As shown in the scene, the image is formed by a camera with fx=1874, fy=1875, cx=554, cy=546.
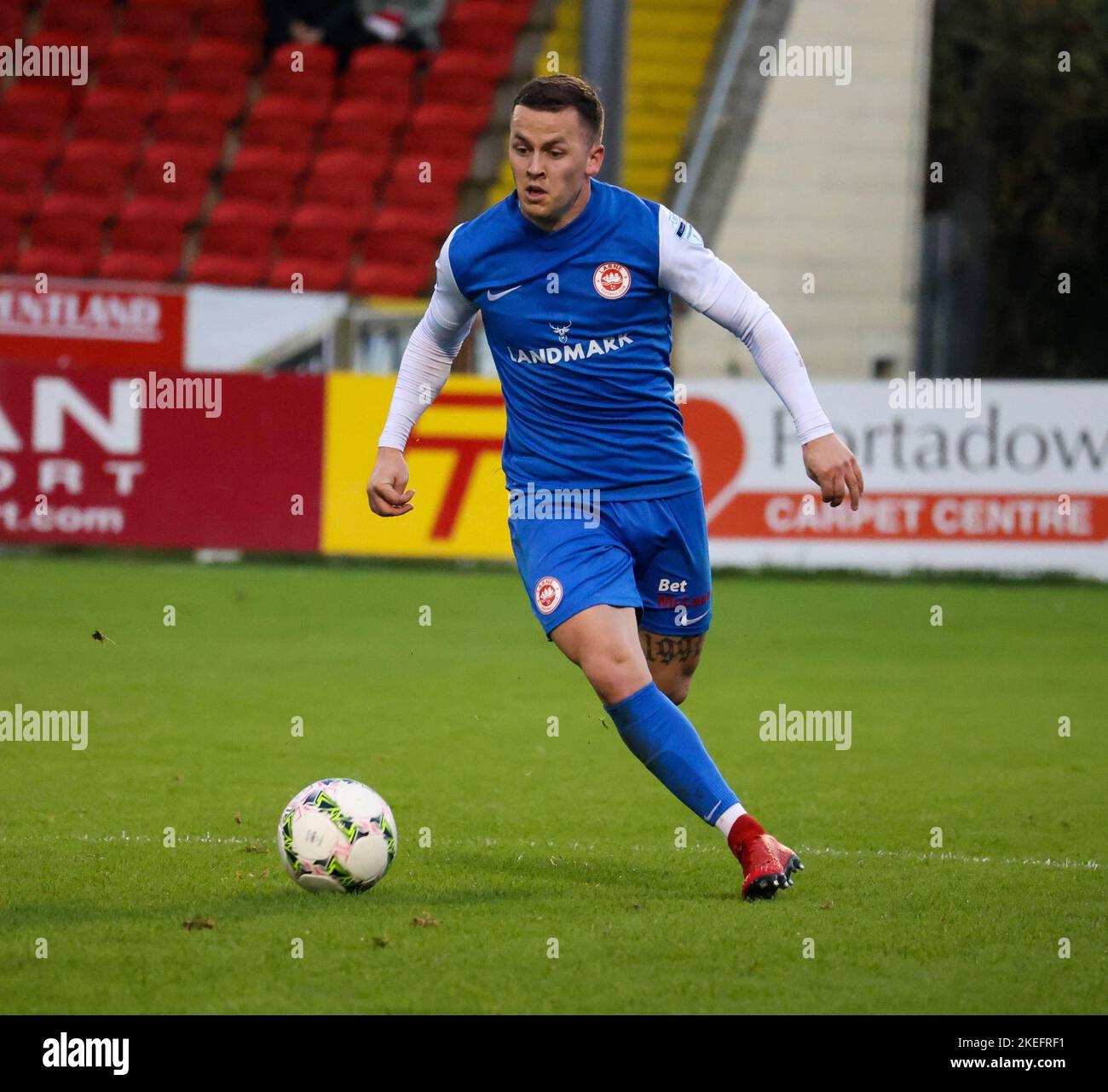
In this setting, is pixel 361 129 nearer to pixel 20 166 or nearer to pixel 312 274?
pixel 312 274

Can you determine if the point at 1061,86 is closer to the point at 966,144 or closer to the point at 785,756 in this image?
the point at 966,144

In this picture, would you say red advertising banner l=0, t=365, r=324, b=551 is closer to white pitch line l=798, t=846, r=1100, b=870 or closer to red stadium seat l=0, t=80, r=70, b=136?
red stadium seat l=0, t=80, r=70, b=136

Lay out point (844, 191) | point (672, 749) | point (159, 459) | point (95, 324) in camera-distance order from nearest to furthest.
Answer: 1. point (672, 749)
2. point (159, 459)
3. point (95, 324)
4. point (844, 191)

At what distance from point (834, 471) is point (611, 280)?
0.89m

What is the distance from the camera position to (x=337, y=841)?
5.21 metres

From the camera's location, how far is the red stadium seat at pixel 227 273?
18.9 metres

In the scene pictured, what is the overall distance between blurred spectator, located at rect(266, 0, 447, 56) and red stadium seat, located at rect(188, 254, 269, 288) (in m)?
3.13

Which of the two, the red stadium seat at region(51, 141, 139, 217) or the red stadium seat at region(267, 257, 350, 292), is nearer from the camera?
the red stadium seat at region(267, 257, 350, 292)

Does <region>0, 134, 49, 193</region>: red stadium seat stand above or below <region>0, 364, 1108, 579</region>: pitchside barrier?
above

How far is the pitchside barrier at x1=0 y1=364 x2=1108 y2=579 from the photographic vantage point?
1468 centimetres

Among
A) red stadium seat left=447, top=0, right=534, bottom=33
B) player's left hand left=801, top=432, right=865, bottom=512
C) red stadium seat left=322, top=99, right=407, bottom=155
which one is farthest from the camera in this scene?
red stadium seat left=447, top=0, right=534, bottom=33

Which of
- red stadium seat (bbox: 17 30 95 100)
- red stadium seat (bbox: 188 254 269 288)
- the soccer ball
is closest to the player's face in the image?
the soccer ball

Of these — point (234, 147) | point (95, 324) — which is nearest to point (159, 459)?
point (95, 324)
